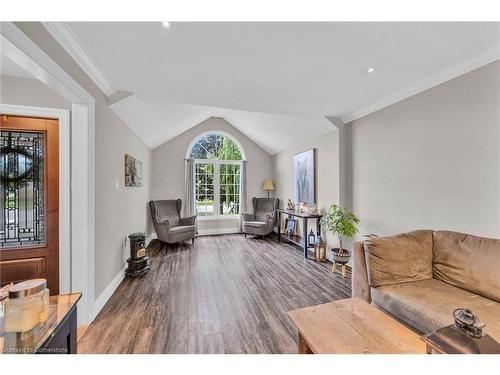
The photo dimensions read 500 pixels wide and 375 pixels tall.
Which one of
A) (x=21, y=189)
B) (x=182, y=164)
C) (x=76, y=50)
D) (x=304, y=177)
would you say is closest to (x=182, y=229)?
(x=182, y=164)

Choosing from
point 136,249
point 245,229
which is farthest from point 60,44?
point 245,229

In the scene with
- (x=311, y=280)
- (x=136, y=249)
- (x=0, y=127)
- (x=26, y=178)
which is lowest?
(x=311, y=280)

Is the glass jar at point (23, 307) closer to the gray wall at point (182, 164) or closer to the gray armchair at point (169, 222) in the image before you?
the gray armchair at point (169, 222)

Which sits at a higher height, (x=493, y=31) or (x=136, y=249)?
(x=493, y=31)

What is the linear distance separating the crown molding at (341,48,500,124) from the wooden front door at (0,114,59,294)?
12.3 ft

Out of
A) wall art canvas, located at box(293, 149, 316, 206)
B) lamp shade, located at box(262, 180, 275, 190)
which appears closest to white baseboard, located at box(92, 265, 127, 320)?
wall art canvas, located at box(293, 149, 316, 206)

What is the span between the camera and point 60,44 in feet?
4.63

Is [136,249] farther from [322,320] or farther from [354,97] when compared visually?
[354,97]

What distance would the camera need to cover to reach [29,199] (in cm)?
195

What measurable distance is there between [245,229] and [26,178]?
3.91m

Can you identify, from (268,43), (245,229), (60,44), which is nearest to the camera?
(60,44)

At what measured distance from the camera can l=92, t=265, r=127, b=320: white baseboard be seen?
2.01m

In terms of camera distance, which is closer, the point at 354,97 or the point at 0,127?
the point at 0,127

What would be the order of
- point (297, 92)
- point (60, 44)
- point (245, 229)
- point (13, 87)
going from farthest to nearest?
point (245, 229)
point (297, 92)
point (13, 87)
point (60, 44)
